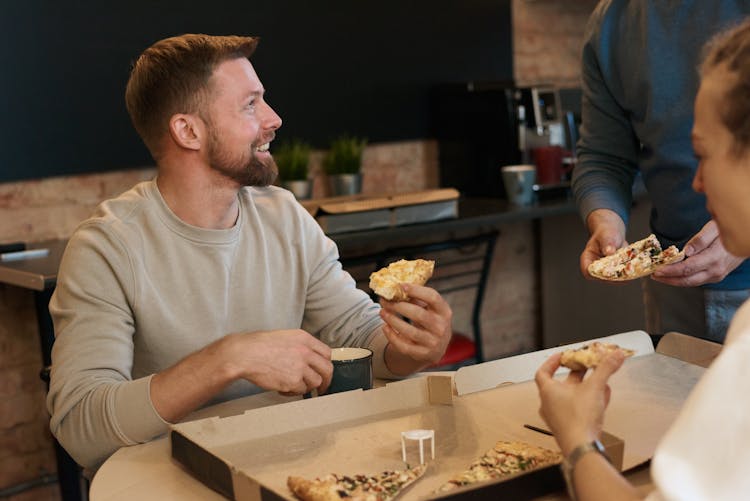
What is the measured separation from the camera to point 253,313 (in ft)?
6.21

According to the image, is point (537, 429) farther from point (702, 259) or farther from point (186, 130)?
point (186, 130)

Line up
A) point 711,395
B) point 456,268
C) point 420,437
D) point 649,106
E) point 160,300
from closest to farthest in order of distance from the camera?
point 711,395
point 420,437
point 160,300
point 649,106
point 456,268

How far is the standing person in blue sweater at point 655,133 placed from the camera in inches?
82.4

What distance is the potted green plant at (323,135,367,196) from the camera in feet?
12.3

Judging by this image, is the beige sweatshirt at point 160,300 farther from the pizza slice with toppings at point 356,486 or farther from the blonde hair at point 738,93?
the blonde hair at point 738,93

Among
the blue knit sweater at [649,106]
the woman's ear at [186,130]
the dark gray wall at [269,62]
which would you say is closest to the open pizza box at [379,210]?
the dark gray wall at [269,62]

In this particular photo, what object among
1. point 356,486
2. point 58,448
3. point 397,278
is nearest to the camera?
point 356,486

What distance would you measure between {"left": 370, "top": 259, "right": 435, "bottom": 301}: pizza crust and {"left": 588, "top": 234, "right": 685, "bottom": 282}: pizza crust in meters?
0.37

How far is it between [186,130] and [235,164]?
4.6 inches

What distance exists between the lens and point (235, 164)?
6.37 feet

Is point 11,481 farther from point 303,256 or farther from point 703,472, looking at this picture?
point 703,472

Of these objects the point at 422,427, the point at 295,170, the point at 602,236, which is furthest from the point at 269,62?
the point at 422,427

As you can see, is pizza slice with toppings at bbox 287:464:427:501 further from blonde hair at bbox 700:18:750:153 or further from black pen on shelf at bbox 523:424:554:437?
blonde hair at bbox 700:18:750:153

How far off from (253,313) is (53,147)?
156cm
